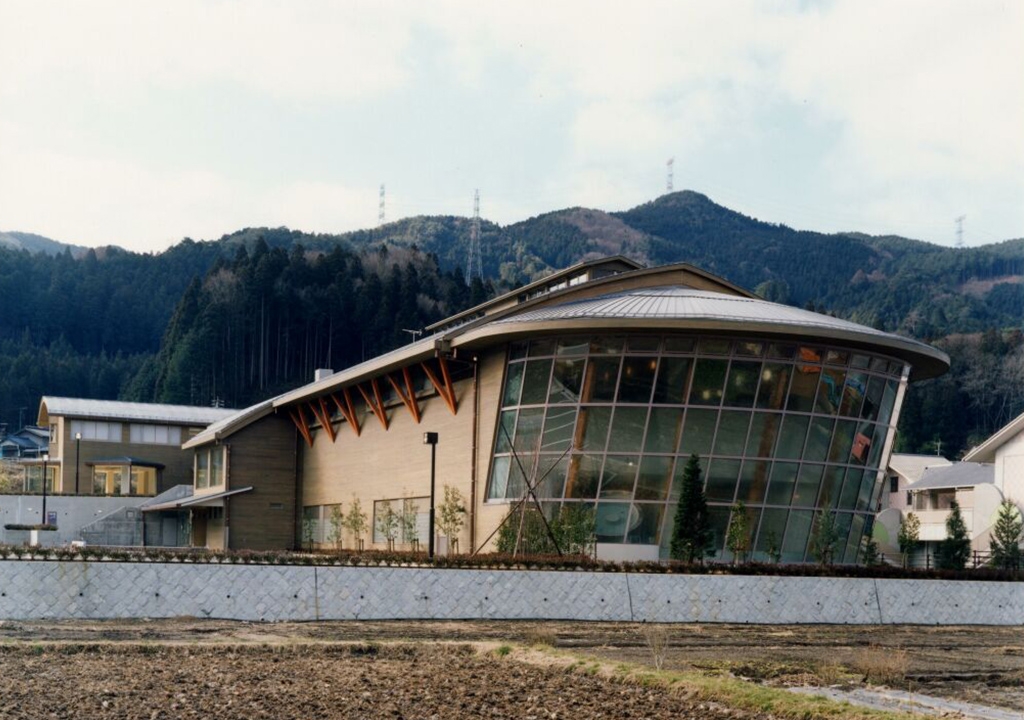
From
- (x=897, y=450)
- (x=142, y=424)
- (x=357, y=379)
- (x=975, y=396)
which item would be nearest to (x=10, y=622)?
(x=357, y=379)

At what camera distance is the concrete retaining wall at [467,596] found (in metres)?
24.5

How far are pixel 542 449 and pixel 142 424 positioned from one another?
167ft

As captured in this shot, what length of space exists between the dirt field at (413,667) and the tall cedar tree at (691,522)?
1033cm

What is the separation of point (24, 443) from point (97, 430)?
203 ft

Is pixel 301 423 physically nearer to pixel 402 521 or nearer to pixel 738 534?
pixel 402 521

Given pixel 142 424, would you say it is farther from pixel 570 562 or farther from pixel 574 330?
pixel 570 562

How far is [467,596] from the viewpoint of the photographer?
27.4m

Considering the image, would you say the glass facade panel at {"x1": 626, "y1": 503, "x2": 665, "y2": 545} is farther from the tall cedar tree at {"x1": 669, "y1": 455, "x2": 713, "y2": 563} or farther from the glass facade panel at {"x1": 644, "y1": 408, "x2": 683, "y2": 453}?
the glass facade panel at {"x1": 644, "y1": 408, "x2": 683, "y2": 453}

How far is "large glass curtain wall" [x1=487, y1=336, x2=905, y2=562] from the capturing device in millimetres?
39375

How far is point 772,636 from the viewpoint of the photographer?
2508cm

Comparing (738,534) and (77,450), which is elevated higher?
(77,450)

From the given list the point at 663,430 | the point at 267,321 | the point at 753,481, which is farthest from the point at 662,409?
the point at 267,321

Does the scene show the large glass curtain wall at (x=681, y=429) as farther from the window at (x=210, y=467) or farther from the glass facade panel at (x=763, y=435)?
the window at (x=210, y=467)

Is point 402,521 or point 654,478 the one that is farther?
point 402,521
